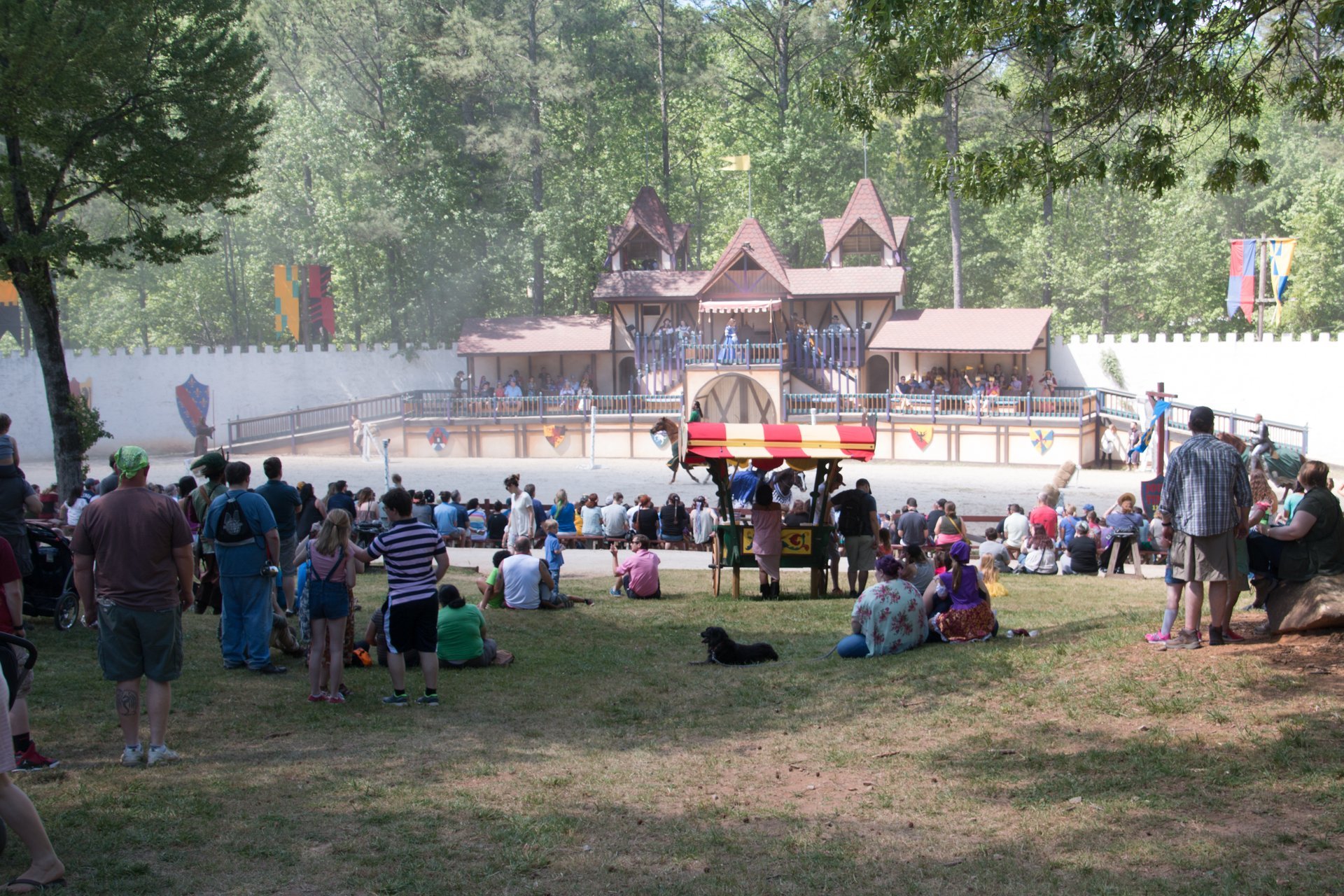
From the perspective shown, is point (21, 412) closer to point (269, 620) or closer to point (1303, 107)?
point (269, 620)

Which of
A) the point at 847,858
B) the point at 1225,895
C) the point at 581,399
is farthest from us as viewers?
the point at 581,399

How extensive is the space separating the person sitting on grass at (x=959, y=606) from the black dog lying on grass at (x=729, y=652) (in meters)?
1.44

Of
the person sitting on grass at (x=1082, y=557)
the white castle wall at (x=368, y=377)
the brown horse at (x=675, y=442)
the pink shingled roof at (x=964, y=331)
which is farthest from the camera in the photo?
the pink shingled roof at (x=964, y=331)

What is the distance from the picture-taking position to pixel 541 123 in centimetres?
4956

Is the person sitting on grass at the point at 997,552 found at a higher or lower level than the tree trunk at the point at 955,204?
lower

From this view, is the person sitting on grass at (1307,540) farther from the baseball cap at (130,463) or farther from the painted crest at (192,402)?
the painted crest at (192,402)

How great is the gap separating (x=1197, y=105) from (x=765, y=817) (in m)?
8.17

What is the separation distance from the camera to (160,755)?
654 centimetres

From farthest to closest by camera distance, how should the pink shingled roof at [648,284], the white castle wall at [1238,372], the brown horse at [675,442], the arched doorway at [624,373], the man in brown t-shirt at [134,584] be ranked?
the arched doorway at [624,373], the pink shingled roof at [648,284], the white castle wall at [1238,372], the brown horse at [675,442], the man in brown t-shirt at [134,584]

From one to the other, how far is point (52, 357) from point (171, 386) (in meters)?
30.0

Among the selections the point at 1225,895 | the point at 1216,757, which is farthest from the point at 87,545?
the point at 1216,757

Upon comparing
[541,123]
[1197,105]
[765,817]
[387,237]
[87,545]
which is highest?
[541,123]

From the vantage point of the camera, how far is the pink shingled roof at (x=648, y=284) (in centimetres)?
4431

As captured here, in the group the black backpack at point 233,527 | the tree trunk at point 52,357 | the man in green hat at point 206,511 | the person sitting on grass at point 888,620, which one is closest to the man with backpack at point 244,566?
the black backpack at point 233,527
